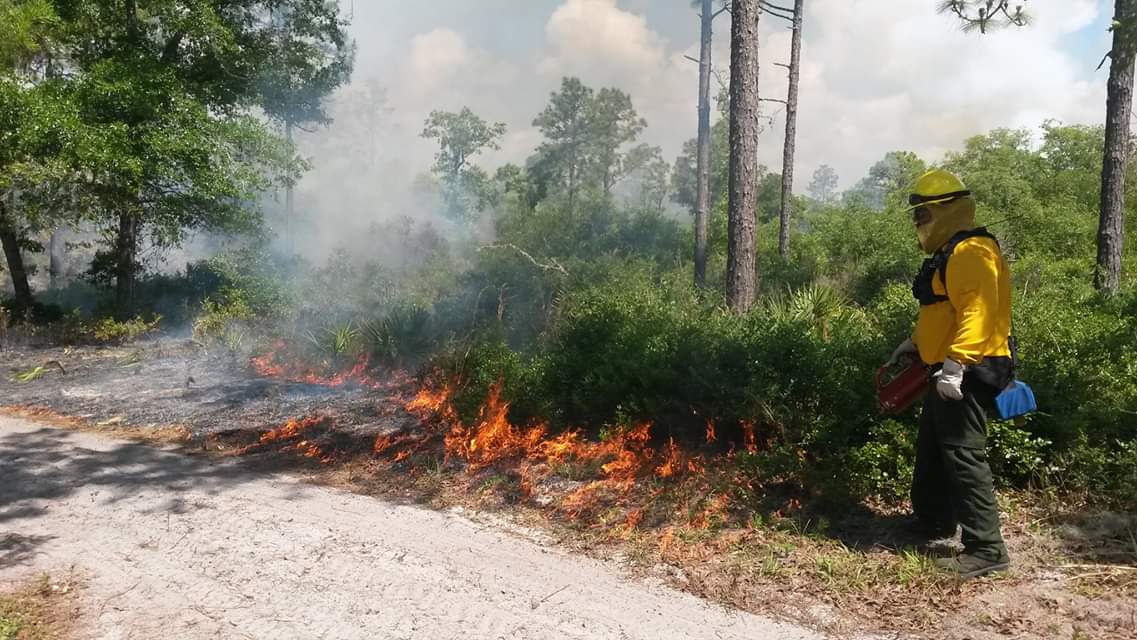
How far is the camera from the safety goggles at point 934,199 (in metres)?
3.78

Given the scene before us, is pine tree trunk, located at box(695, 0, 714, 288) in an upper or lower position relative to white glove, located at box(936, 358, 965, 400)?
upper

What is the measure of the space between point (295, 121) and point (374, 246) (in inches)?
191

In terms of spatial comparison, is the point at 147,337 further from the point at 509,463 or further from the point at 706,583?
the point at 706,583

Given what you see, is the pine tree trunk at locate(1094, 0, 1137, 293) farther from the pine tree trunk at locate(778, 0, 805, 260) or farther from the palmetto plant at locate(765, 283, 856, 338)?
the pine tree trunk at locate(778, 0, 805, 260)

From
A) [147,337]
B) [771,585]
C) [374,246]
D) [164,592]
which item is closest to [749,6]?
[771,585]

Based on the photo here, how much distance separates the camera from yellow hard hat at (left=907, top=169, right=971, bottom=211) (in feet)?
12.4

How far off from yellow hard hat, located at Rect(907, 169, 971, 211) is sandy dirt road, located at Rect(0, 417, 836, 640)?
227cm

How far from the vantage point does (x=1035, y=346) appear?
478 centimetres

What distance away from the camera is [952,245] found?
3.65 m

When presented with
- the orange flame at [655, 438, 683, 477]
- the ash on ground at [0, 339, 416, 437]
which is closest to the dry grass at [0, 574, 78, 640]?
the ash on ground at [0, 339, 416, 437]

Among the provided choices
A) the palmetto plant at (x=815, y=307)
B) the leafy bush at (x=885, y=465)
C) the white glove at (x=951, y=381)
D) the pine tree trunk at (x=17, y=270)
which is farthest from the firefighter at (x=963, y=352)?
the pine tree trunk at (x=17, y=270)

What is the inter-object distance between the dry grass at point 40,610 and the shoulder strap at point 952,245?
14.5 ft

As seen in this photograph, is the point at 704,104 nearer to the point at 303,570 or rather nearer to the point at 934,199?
the point at 934,199

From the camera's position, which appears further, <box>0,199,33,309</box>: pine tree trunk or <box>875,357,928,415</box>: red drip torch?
<box>0,199,33,309</box>: pine tree trunk
